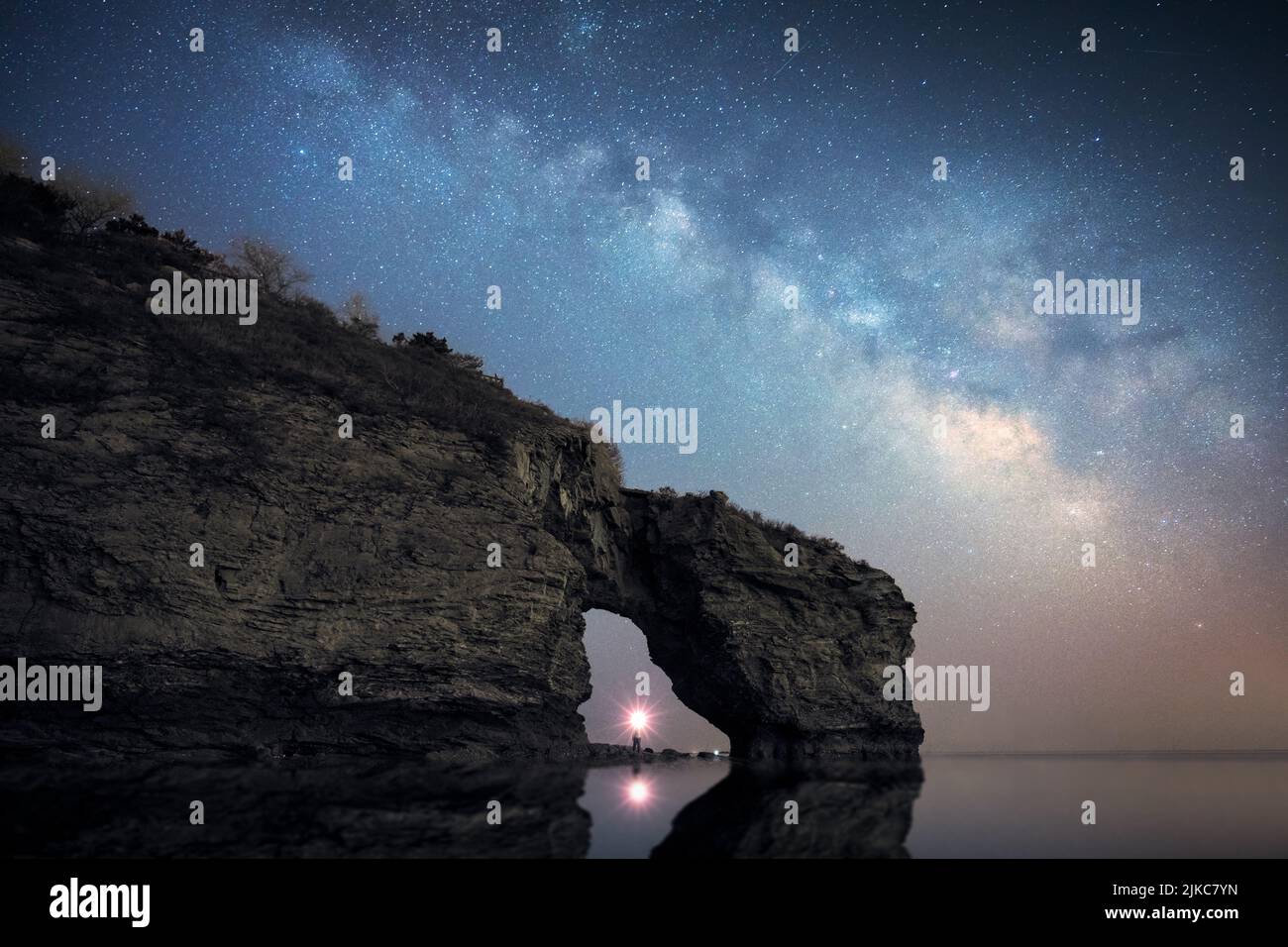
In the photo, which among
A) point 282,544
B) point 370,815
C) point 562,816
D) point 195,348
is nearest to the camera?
point 370,815

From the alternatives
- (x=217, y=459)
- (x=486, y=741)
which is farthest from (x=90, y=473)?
(x=486, y=741)

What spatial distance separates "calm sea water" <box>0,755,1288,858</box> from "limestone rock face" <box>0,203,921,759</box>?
2446 millimetres

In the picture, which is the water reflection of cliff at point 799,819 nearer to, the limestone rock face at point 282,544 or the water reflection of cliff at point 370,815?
the water reflection of cliff at point 370,815

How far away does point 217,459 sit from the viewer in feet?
68.7

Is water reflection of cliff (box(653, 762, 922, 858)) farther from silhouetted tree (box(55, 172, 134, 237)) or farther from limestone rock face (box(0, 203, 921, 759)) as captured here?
silhouetted tree (box(55, 172, 134, 237))

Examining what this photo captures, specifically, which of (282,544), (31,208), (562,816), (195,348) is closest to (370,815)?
(562,816)

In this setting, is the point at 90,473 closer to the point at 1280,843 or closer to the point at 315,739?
the point at 315,739

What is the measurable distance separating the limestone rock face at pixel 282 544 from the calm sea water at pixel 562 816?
96.3 inches

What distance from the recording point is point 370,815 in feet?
37.3

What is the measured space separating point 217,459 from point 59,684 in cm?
656

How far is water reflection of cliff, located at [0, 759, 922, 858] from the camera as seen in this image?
9.41 meters

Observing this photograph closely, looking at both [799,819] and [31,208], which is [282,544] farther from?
[31,208]

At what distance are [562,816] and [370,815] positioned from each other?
9.52 feet
